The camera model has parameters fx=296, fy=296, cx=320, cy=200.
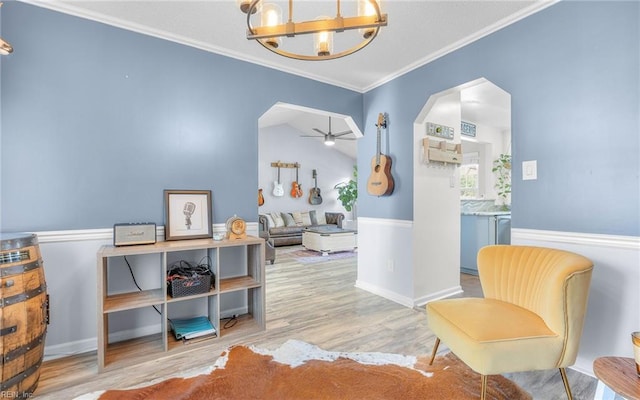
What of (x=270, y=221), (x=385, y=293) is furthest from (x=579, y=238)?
(x=270, y=221)

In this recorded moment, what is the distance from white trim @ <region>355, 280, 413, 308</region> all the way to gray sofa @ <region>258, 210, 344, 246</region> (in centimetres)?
277

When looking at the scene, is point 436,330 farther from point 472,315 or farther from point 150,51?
point 150,51

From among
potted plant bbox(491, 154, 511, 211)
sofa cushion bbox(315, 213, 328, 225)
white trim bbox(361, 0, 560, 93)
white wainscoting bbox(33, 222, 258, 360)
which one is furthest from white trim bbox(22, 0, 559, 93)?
sofa cushion bbox(315, 213, 328, 225)

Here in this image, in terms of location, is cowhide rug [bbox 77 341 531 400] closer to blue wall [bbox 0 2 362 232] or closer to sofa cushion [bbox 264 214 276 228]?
blue wall [bbox 0 2 362 232]

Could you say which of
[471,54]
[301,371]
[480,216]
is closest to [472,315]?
[301,371]

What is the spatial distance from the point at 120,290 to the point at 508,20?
348cm

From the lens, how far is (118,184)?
2209 millimetres

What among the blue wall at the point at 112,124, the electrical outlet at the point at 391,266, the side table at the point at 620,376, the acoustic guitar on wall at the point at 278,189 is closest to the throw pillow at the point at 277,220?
the acoustic guitar on wall at the point at 278,189

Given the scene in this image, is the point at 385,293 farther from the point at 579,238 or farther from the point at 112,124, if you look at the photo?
the point at 112,124

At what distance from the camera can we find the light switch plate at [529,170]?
80.2 inches

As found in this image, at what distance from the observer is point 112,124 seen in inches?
86.2

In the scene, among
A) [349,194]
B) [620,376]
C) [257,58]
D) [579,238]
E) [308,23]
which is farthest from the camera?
[349,194]

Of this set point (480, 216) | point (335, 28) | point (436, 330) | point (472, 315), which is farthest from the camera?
point (480, 216)

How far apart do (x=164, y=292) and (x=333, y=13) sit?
7.48 ft
